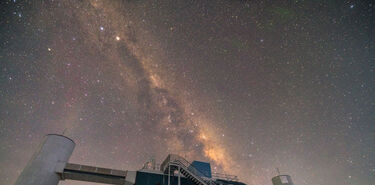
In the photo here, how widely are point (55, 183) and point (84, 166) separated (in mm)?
3384

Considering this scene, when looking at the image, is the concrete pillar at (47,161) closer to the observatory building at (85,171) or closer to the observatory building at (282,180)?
the observatory building at (85,171)

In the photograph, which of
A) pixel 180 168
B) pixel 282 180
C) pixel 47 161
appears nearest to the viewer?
pixel 47 161

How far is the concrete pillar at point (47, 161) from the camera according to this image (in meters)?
18.0

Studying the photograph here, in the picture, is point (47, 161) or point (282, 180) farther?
point (282, 180)

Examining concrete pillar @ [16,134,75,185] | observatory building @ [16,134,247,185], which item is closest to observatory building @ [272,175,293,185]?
observatory building @ [16,134,247,185]

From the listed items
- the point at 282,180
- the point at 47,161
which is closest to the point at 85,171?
the point at 47,161

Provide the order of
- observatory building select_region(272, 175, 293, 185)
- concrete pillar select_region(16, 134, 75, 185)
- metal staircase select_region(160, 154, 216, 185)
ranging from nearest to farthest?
concrete pillar select_region(16, 134, 75, 185) < metal staircase select_region(160, 154, 216, 185) < observatory building select_region(272, 175, 293, 185)

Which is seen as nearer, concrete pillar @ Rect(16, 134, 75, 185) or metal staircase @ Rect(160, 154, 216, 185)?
concrete pillar @ Rect(16, 134, 75, 185)

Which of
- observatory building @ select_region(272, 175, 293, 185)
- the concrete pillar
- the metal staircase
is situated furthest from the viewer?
observatory building @ select_region(272, 175, 293, 185)

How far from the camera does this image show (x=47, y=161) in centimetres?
1911

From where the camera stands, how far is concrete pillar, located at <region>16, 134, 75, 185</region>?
17953 millimetres

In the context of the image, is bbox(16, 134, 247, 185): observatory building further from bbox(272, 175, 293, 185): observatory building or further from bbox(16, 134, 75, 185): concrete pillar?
bbox(272, 175, 293, 185): observatory building

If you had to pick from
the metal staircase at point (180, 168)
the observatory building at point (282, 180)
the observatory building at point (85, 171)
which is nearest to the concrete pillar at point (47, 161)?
the observatory building at point (85, 171)

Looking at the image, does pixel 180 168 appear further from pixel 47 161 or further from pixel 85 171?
pixel 47 161
